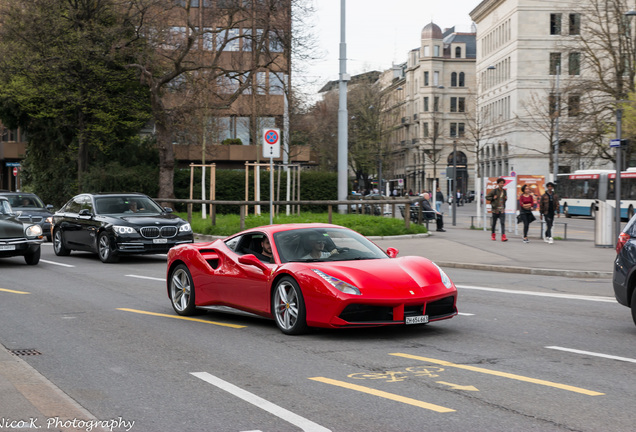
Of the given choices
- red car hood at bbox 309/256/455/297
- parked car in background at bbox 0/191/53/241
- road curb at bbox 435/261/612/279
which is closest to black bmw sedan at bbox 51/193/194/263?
parked car in background at bbox 0/191/53/241

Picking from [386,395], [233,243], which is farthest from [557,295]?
[386,395]

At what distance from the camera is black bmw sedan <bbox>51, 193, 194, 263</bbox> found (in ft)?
65.0

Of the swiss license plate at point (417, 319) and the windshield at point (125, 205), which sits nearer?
the swiss license plate at point (417, 319)

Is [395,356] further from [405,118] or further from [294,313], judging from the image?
[405,118]

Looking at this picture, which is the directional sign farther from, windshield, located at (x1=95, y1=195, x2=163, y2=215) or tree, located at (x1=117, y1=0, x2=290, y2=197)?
tree, located at (x1=117, y1=0, x2=290, y2=197)

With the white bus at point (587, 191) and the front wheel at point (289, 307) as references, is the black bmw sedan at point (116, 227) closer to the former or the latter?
the front wheel at point (289, 307)

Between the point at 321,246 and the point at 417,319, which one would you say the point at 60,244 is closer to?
the point at 321,246

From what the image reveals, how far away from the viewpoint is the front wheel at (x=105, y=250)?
20.0 m

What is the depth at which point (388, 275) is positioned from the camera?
9297mm

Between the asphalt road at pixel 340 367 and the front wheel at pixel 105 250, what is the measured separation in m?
6.96

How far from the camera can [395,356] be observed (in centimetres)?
815

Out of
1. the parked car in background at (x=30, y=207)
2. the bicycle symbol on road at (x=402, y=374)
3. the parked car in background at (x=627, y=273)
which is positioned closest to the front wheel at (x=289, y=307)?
the bicycle symbol on road at (x=402, y=374)

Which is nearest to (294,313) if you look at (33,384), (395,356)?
(395,356)

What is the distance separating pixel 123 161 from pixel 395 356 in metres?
38.5
